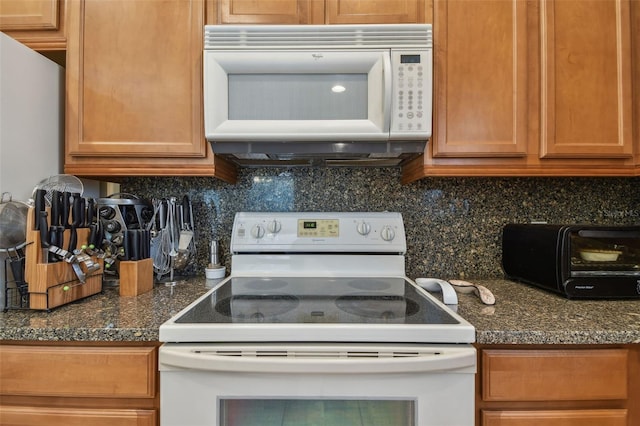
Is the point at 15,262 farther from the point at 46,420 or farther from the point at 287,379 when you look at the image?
the point at 287,379

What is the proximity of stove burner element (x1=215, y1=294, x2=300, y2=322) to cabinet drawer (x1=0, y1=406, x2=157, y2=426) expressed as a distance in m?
0.30

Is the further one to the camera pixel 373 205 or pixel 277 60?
pixel 373 205

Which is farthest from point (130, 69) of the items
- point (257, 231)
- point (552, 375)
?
point (552, 375)

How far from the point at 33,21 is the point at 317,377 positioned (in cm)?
154

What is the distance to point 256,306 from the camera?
3.09ft

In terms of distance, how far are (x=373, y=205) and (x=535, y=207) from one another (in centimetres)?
72

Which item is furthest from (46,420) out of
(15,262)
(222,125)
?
(222,125)

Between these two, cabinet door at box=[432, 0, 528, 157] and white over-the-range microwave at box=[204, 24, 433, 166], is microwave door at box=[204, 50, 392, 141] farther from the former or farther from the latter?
cabinet door at box=[432, 0, 528, 157]

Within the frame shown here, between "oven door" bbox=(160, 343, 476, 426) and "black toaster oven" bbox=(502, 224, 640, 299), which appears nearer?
"oven door" bbox=(160, 343, 476, 426)

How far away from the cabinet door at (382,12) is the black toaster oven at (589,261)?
90cm

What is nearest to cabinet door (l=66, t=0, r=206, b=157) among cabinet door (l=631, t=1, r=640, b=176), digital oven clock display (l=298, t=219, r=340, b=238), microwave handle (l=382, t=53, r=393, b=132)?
digital oven clock display (l=298, t=219, r=340, b=238)

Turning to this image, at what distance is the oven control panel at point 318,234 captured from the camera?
1.30 m

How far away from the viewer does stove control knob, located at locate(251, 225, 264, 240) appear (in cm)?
130

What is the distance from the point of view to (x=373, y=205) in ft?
4.67
